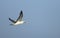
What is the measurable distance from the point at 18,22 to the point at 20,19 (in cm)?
7

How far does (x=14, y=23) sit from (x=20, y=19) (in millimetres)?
137

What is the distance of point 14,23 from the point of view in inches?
136

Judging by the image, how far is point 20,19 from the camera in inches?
135

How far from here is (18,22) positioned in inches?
136

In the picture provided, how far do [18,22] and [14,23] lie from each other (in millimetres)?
76
